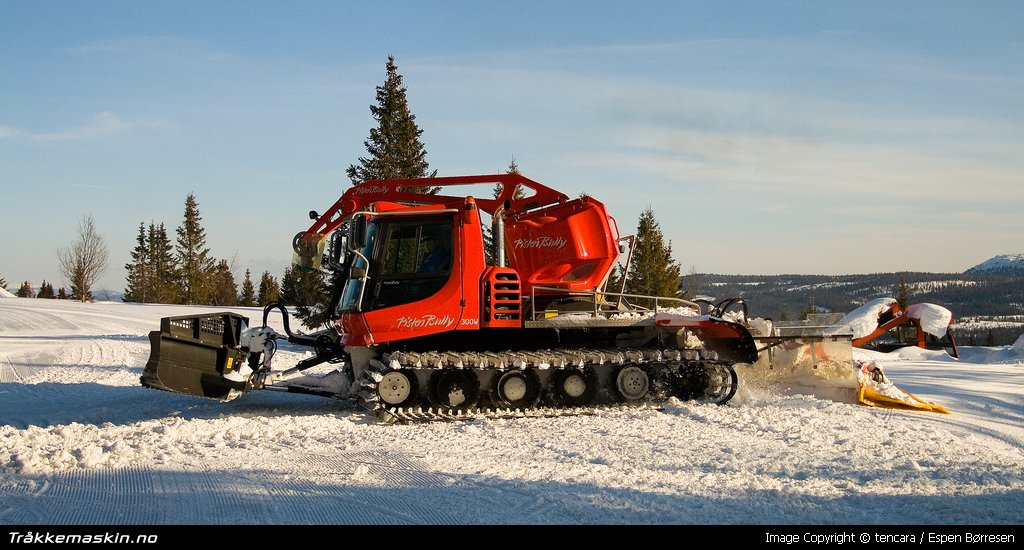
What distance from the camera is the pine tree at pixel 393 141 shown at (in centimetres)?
2414

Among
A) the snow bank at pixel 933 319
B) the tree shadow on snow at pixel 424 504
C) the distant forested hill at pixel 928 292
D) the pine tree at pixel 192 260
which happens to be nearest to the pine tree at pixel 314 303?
the tree shadow on snow at pixel 424 504

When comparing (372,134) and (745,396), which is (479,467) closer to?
(745,396)

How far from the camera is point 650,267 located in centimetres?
3444

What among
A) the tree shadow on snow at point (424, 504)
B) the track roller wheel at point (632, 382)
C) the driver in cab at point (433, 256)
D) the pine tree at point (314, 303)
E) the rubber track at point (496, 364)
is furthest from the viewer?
the pine tree at point (314, 303)

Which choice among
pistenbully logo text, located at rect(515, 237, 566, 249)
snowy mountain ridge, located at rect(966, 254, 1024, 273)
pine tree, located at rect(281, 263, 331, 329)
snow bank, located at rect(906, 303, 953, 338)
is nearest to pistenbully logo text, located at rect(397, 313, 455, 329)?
pistenbully logo text, located at rect(515, 237, 566, 249)

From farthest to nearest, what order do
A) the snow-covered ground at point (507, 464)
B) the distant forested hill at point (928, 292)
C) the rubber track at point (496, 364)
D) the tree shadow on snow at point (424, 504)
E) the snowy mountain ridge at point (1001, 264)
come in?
the snowy mountain ridge at point (1001, 264) → the distant forested hill at point (928, 292) → the rubber track at point (496, 364) → the snow-covered ground at point (507, 464) → the tree shadow on snow at point (424, 504)

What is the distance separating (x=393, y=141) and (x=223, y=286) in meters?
52.6

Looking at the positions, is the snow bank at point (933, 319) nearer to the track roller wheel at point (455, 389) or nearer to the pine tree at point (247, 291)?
the track roller wheel at point (455, 389)

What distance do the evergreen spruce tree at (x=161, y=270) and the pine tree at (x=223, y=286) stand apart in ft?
11.7

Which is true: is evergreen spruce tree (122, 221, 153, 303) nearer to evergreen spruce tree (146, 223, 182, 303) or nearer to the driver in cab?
evergreen spruce tree (146, 223, 182, 303)

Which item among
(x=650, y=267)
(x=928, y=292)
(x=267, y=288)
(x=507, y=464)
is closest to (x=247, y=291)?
(x=267, y=288)

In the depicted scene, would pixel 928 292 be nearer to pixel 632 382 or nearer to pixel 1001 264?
pixel 1001 264

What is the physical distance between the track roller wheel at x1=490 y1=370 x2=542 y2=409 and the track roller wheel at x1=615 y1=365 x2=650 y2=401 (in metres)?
1.07

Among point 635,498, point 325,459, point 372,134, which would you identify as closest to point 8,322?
point 372,134
